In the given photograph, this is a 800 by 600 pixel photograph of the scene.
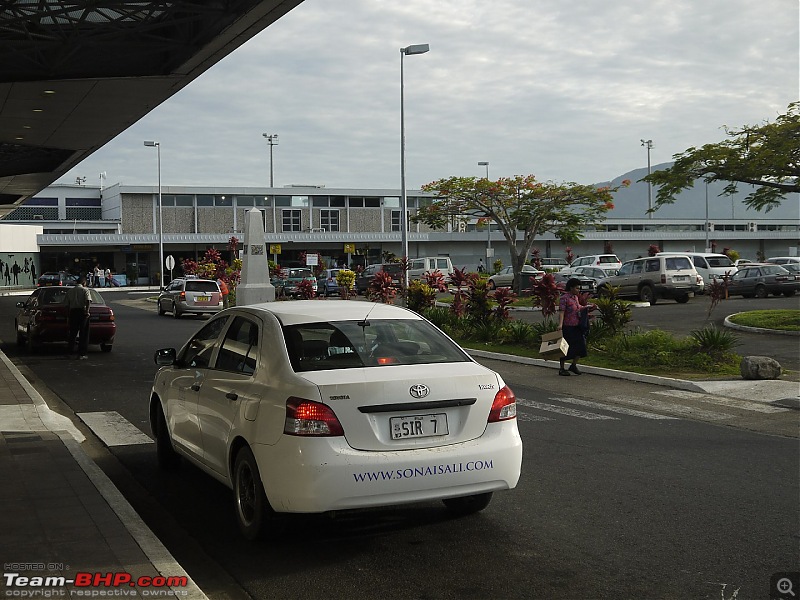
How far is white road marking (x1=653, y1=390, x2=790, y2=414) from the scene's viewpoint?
41.5 ft

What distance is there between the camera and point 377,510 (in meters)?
6.89

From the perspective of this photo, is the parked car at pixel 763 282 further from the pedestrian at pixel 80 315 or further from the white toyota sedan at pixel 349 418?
the white toyota sedan at pixel 349 418

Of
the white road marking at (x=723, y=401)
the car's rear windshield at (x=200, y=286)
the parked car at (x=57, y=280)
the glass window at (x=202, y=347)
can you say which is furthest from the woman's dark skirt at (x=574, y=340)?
the parked car at (x=57, y=280)

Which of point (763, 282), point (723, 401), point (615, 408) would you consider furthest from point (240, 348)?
point (763, 282)

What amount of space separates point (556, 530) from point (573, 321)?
31.3ft

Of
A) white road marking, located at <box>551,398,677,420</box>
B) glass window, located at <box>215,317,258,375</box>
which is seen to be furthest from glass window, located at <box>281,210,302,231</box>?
glass window, located at <box>215,317,258,375</box>

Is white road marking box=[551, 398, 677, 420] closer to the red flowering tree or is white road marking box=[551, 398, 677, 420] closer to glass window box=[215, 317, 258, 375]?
glass window box=[215, 317, 258, 375]

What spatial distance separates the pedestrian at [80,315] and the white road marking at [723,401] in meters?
12.2

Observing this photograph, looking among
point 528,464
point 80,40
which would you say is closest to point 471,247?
point 80,40

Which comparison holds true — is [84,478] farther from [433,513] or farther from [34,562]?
[433,513]

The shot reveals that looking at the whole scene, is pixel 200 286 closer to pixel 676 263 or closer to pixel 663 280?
pixel 663 280

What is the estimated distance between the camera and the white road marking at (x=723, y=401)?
41.5ft

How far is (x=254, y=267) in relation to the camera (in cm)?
2802

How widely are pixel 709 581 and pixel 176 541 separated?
11.9 ft
